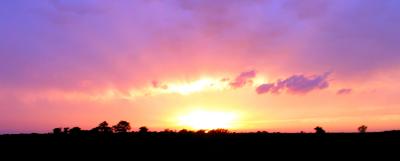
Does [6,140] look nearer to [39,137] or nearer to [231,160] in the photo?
[39,137]

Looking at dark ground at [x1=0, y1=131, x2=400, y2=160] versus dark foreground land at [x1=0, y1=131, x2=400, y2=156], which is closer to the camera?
dark ground at [x1=0, y1=131, x2=400, y2=160]

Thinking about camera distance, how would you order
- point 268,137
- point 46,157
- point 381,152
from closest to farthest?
1. point 46,157
2. point 381,152
3. point 268,137

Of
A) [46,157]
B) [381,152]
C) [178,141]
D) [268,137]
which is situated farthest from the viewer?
[268,137]

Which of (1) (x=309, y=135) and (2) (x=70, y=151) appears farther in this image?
(1) (x=309, y=135)

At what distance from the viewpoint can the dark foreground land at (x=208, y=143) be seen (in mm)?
21953

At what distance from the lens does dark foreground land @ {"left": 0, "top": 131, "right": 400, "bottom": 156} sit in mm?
21953

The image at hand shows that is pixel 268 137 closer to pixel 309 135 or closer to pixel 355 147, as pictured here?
pixel 309 135

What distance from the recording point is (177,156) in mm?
21156

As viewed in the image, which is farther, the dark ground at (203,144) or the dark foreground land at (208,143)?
the dark foreground land at (208,143)

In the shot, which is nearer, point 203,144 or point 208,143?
point 203,144

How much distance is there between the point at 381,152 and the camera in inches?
866

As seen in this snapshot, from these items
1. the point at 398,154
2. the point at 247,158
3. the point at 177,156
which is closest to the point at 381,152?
the point at 398,154

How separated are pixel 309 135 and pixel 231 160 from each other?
700 centimetres

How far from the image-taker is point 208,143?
23.2 metres
